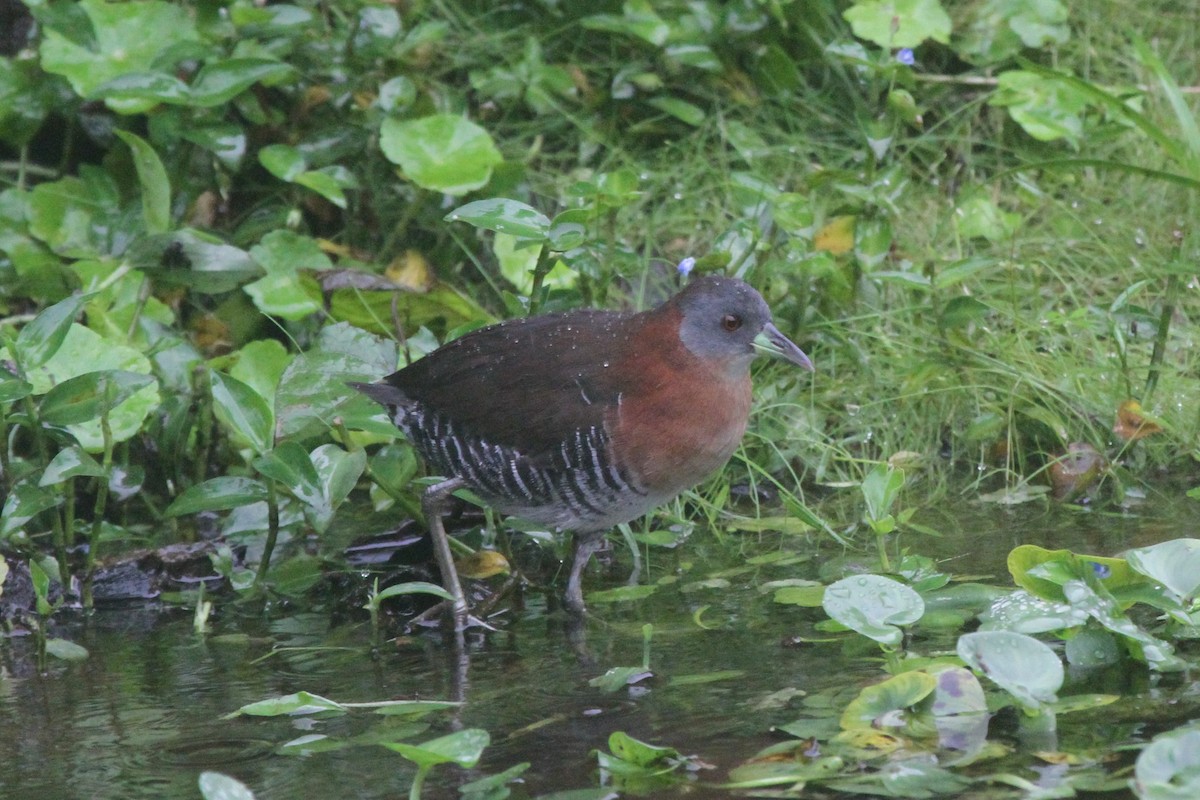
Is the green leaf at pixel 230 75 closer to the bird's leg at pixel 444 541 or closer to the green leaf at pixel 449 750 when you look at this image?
the bird's leg at pixel 444 541

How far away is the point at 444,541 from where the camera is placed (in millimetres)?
3902

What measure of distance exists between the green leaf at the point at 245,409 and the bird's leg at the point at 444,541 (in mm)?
459

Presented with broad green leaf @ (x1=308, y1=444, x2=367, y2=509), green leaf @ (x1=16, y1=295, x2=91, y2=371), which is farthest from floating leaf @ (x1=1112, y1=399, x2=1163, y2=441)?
green leaf @ (x1=16, y1=295, x2=91, y2=371)

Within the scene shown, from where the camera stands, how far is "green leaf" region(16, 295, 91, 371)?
138 inches

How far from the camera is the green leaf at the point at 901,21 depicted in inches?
207

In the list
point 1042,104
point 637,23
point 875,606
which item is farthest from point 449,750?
point 1042,104

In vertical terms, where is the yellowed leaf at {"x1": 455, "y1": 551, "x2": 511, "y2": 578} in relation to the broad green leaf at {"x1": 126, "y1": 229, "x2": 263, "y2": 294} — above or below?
below

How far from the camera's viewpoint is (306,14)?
5.05m

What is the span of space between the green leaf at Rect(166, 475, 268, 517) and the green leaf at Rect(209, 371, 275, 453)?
15 cm

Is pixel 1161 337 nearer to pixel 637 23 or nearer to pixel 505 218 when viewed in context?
pixel 505 218

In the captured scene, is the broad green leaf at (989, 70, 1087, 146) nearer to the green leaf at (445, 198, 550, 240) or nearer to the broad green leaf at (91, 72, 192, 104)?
the green leaf at (445, 198, 550, 240)

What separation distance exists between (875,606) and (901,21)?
2.88 m

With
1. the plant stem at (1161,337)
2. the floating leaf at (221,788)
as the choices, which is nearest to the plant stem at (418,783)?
the floating leaf at (221,788)

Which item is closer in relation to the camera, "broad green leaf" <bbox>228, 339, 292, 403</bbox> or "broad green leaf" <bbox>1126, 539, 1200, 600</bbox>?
"broad green leaf" <bbox>1126, 539, 1200, 600</bbox>
